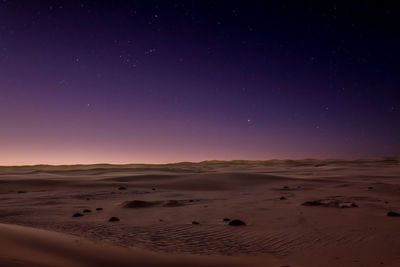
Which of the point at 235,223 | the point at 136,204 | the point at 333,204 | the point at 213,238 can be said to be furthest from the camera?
the point at 136,204

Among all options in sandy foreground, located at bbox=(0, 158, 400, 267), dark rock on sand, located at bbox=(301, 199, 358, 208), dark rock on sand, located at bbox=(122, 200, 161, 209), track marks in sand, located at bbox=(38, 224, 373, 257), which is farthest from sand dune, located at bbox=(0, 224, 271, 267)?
dark rock on sand, located at bbox=(301, 199, 358, 208)

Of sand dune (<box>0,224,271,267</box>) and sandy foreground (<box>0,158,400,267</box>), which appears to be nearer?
sand dune (<box>0,224,271,267</box>)

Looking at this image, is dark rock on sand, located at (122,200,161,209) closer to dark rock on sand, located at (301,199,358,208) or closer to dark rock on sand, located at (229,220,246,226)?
dark rock on sand, located at (229,220,246,226)

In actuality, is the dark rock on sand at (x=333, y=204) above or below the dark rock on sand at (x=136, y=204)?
below

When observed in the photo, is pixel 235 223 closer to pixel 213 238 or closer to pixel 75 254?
pixel 213 238

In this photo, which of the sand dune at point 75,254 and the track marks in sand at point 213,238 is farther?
the track marks in sand at point 213,238

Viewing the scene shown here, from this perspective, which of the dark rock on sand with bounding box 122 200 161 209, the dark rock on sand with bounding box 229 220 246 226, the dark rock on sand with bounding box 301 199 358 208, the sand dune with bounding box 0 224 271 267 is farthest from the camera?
the dark rock on sand with bounding box 122 200 161 209

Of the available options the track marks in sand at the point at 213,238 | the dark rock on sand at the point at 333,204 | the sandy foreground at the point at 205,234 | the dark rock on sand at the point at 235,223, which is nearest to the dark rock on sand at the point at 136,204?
the sandy foreground at the point at 205,234

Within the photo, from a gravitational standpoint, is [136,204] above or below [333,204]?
above

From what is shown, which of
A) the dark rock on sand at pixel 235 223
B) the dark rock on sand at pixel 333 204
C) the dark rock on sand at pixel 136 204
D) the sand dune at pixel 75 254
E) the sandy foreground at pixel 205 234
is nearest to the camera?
the sand dune at pixel 75 254

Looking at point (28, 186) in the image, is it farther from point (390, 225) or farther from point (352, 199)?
point (390, 225)

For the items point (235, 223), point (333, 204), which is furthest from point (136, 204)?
point (333, 204)

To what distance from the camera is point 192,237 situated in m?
6.46

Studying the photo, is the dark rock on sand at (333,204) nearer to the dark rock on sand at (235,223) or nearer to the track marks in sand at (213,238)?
the track marks in sand at (213,238)
